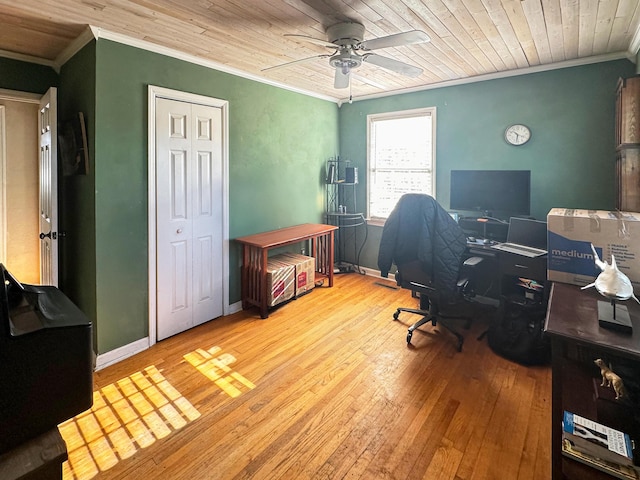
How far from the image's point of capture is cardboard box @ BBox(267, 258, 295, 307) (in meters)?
3.58

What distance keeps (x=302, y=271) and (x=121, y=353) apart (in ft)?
6.26

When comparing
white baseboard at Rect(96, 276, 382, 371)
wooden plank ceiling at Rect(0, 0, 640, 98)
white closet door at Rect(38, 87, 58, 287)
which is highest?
wooden plank ceiling at Rect(0, 0, 640, 98)

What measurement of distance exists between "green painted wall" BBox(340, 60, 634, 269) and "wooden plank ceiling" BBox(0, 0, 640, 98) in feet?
0.78

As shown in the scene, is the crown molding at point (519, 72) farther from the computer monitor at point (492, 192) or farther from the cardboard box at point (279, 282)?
the cardboard box at point (279, 282)

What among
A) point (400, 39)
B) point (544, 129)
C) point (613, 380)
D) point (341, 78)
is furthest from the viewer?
point (544, 129)

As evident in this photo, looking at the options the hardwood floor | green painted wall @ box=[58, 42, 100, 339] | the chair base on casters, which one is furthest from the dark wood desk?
green painted wall @ box=[58, 42, 100, 339]

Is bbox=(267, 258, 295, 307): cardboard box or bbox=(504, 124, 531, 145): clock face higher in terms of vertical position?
bbox=(504, 124, 531, 145): clock face

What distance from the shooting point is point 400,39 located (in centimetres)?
216

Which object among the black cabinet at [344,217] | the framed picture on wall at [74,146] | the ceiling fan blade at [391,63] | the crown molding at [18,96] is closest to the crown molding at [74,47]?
the crown molding at [18,96]

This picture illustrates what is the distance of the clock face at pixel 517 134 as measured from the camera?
3582 mm

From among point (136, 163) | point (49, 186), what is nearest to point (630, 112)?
point (136, 163)

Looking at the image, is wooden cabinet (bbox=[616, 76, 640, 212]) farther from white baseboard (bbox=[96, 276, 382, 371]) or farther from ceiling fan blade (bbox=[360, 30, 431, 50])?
white baseboard (bbox=[96, 276, 382, 371])

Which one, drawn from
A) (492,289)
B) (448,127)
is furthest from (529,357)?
(448,127)

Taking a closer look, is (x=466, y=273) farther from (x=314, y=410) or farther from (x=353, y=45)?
(x=353, y=45)
